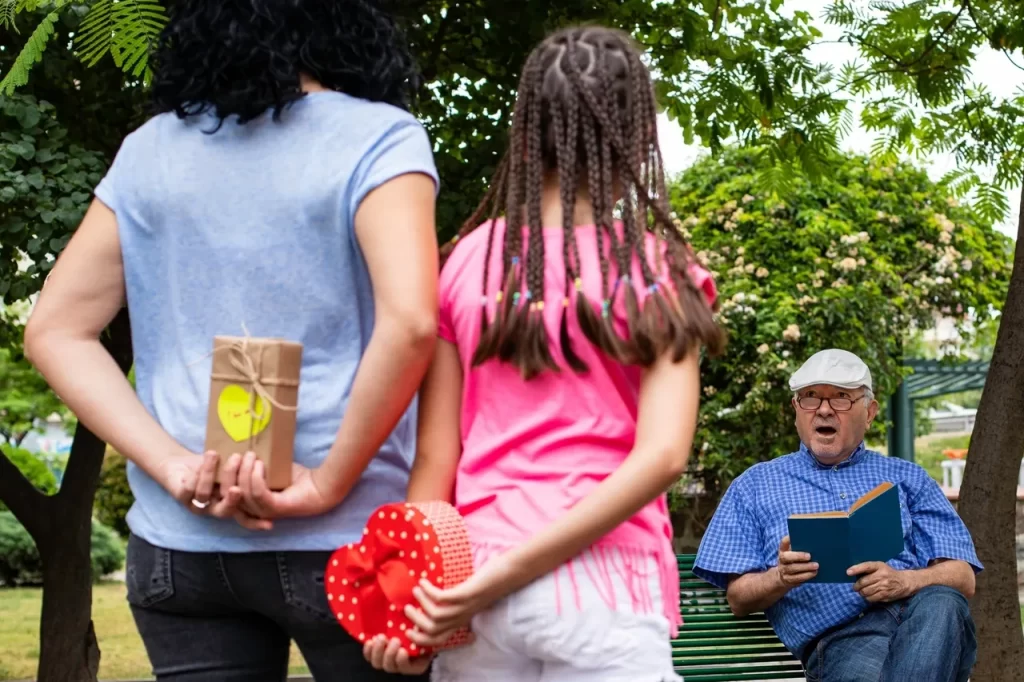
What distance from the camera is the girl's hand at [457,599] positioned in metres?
1.90

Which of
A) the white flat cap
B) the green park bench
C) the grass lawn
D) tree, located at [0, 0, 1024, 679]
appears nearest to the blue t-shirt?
the white flat cap

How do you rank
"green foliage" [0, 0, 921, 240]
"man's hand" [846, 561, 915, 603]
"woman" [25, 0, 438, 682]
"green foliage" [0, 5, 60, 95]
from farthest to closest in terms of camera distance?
"green foliage" [0, 0, 921, 240], "green foliage" [0, 5, 60, 95], "man's hand" [846, 561, 915, 603], "woman" [25, 0, 438, 682]

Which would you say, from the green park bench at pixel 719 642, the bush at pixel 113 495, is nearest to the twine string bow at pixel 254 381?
the green park bench at pixel 719 642

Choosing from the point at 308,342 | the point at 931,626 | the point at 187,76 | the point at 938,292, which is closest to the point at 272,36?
the point at 187,76

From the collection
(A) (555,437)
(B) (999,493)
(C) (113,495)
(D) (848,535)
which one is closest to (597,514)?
(A) (555,437)

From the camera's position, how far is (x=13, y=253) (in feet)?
17.6

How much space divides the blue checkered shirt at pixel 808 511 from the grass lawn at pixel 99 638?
5148mm

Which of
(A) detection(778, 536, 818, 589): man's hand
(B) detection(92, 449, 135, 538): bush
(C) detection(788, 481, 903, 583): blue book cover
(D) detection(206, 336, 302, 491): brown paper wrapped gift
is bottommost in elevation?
(B) detection(92, 449, 135, 538): bush

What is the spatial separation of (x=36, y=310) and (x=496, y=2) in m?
3.95

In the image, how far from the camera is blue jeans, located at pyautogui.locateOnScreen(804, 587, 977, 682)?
4078 mm

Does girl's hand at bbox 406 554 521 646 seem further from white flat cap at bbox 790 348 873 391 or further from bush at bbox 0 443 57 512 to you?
bush at bbox 0 443 57 512

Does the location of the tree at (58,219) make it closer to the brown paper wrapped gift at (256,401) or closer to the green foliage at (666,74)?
the green foliage at (666,74)

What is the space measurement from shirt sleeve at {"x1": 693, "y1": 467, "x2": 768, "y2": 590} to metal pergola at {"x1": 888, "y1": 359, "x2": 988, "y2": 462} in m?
9.66

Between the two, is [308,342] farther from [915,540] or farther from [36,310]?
[915,540]
